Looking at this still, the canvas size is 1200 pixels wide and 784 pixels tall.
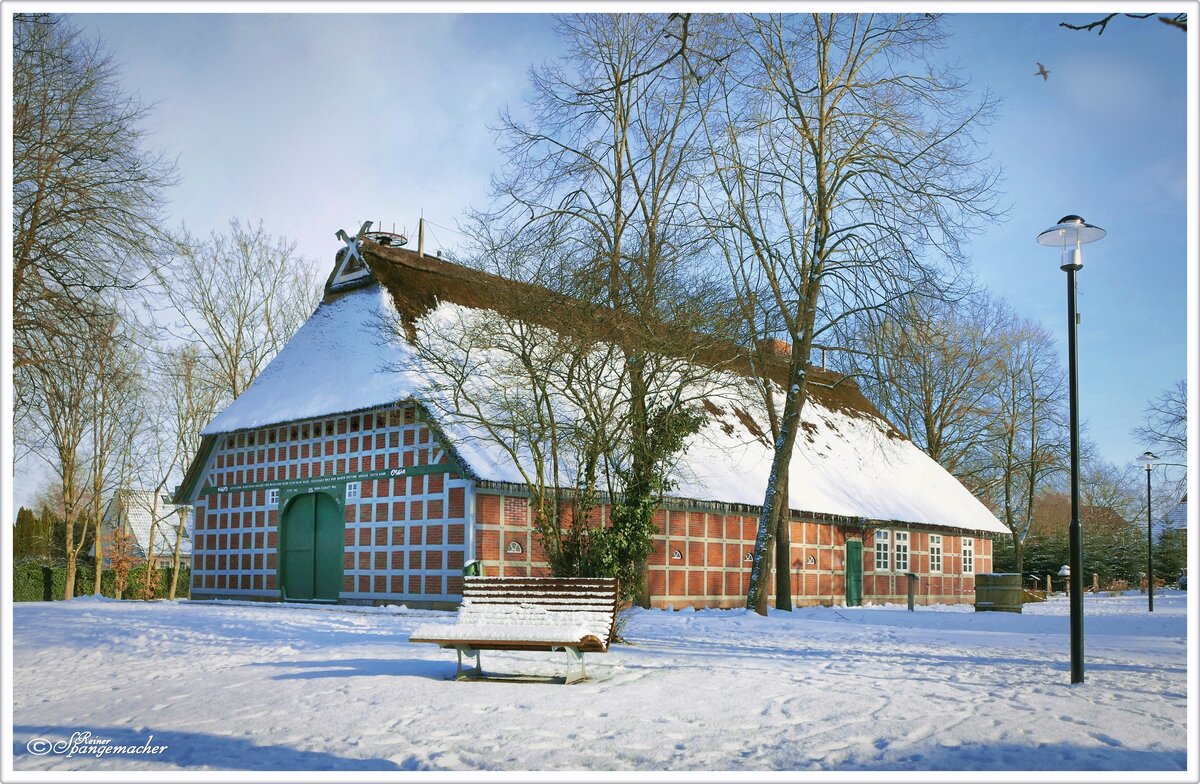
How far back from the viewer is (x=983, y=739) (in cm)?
651

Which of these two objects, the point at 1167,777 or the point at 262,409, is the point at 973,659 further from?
the point at 262,409

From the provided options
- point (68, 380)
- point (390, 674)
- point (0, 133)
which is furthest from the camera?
point (68, 380)

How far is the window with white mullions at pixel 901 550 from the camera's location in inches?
1165

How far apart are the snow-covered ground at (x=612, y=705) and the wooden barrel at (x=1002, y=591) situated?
8.52 meters

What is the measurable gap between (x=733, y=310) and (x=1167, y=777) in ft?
41.1

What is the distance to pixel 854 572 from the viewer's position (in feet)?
92.3

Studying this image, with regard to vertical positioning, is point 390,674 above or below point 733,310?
below

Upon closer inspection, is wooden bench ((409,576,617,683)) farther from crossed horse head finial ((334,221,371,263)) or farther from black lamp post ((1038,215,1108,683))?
crossed horse head finial ((334,221,371,263))

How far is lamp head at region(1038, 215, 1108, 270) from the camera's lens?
9.45 metres

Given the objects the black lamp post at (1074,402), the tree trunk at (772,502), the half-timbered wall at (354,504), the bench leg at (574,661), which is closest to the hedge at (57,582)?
the half-timbered wall at (354,504)

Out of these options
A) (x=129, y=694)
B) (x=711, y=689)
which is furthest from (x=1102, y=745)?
(x=129, y=694)
